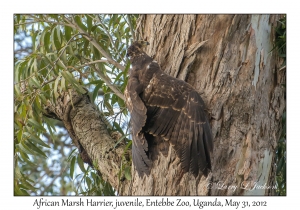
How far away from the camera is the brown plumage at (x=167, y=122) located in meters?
3.01

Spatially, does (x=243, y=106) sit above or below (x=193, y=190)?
above

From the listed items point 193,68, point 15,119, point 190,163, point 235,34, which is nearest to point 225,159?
point 190,163

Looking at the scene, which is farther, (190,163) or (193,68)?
(193,68)

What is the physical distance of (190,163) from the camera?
302cm

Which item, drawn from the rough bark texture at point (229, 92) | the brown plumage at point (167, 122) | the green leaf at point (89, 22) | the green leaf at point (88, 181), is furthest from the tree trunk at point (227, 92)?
the green leaf at point (89, 22)

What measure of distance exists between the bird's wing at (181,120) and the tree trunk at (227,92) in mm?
138

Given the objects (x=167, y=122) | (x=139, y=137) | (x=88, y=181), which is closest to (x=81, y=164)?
(x=88, y=181)

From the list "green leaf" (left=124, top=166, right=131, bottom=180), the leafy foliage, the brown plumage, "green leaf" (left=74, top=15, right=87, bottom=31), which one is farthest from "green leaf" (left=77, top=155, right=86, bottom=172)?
"green leaf" (left=74, top=15, right=87, bottom=31)

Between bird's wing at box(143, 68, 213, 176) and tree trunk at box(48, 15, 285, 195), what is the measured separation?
138 mm

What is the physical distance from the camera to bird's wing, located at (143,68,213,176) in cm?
301

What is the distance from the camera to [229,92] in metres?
3.21
